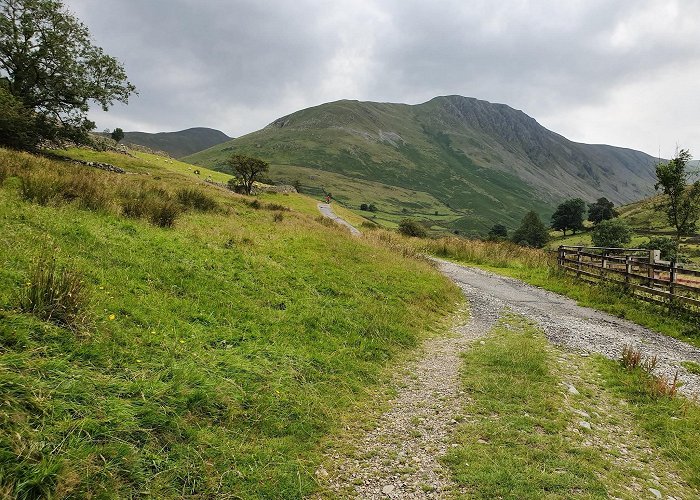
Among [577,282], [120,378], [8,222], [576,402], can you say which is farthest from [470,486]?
[577,282]

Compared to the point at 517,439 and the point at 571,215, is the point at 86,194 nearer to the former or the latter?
the point at 517,439

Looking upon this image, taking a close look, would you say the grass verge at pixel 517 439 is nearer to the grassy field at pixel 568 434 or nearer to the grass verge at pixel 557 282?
the grassy field at pixel 568 434

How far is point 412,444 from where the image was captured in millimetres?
6234

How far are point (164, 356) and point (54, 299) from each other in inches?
70.1

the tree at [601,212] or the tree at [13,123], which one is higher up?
the tree at [601,212]

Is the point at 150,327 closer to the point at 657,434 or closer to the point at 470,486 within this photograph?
the point at 470,486

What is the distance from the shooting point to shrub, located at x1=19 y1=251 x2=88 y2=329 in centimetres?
547

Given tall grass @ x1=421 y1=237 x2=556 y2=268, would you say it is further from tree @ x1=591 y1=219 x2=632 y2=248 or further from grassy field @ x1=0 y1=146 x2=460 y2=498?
tree @ x1=591 y1=219 x2=632 y2=248

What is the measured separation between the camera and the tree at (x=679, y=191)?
114ft

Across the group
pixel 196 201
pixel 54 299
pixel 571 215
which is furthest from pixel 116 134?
pixel 571 215

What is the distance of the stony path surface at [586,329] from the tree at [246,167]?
148ft

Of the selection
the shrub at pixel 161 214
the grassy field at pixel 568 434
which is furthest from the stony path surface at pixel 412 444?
the shrub at pixel 161 214

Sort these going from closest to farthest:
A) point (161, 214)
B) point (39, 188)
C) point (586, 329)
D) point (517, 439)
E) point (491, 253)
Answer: point (517, 439) → point (39, 188) → point (161, 214) → point (586, 329) → point (491, 253)

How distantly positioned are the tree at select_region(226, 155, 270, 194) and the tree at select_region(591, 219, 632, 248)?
5922cm
